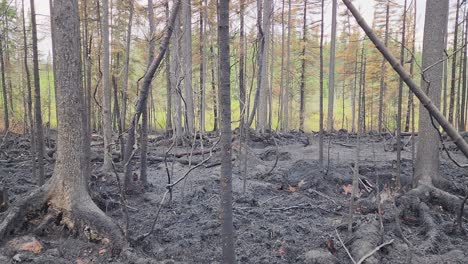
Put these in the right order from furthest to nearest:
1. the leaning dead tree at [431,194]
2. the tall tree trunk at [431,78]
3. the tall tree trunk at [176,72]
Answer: the tall tree trunk at [431,78], the tall tree trunk at [176,72], the leaning dead tree at [431,194]

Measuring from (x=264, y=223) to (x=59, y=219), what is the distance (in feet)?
8.83

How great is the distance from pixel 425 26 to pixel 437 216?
330cm

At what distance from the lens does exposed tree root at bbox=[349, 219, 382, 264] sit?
3.63 meters

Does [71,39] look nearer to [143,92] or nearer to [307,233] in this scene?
[143,92]

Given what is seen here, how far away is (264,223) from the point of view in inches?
191

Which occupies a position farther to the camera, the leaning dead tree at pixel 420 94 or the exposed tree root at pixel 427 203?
the exposed tree root at pixel 427 203

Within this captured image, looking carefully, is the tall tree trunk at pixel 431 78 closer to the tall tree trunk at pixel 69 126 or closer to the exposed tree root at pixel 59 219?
the exposed tree root at pixel 59 219

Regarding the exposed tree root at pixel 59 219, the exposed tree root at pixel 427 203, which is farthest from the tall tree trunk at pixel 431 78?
the exposed tree root at pixel 59 219

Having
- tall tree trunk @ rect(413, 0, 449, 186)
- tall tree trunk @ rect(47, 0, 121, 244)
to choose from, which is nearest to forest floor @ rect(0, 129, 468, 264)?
tall tree trunk @ rect(47, 0, 121, 244)

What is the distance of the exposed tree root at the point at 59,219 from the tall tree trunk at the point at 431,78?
17.0 feet

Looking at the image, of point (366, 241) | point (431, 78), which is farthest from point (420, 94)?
point (431, 78)

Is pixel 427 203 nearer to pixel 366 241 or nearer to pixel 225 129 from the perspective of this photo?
pixel 366 241

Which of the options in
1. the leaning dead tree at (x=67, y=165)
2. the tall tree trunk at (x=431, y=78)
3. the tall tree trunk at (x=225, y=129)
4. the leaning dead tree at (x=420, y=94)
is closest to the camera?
the leaning dead tree at (x=420, y=94)

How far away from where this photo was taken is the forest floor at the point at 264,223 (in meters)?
3.77
